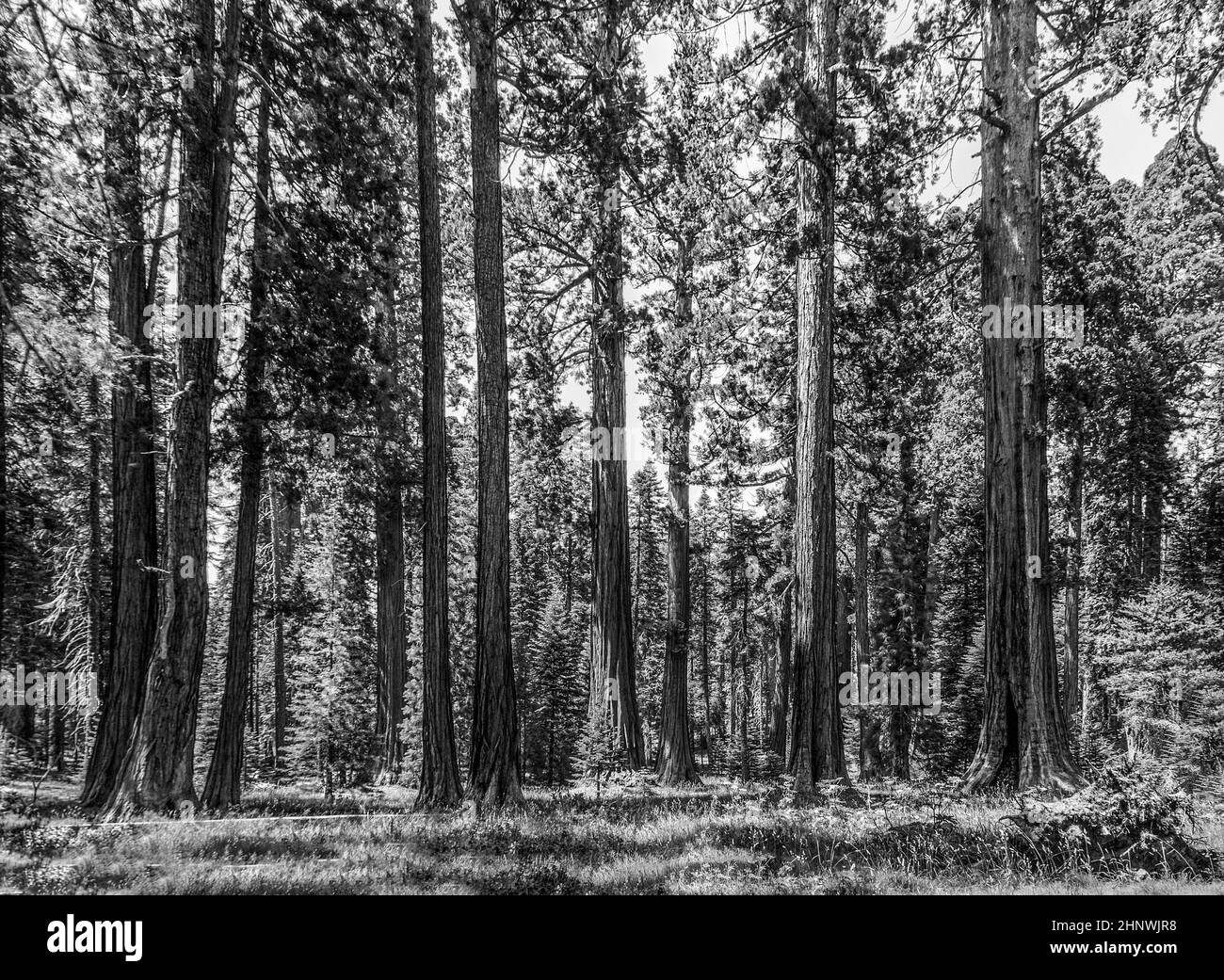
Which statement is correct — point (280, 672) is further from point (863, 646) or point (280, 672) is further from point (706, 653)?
point (863, 646)

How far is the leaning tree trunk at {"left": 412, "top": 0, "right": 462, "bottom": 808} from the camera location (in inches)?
360

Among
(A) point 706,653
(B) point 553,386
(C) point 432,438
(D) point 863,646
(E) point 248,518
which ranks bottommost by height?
(A) point 706,653

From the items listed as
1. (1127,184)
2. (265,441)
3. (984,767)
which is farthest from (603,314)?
(1127,184)

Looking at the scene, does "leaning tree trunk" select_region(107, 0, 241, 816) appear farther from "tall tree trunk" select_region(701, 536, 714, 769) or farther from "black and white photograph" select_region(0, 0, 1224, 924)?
"tall tree trunk" select_region(701, 536, 714, 769)

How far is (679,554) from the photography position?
14.8 m

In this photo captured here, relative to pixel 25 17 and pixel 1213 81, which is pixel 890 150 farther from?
pixel 25 17

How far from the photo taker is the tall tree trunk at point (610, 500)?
498 inches

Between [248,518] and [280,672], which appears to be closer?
[248,518]

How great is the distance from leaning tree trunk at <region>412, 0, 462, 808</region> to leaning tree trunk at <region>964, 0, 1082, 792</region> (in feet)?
23.5

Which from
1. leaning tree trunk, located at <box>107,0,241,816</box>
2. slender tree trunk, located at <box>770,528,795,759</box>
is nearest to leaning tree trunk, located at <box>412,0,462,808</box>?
leaning tree trunk, located at <box>107,0,241,816</box>

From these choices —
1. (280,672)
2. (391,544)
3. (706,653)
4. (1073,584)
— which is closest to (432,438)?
(391,544)

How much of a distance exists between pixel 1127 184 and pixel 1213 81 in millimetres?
16100

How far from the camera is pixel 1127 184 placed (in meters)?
20.9

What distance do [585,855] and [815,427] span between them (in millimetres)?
6282
